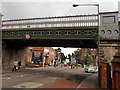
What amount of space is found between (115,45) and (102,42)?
3.93 feet

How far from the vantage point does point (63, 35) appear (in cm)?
2269

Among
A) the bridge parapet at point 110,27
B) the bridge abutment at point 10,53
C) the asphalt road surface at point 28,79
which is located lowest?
the asphalt road surface at point 28,79

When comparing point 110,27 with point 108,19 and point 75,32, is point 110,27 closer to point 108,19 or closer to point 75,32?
point 108,19

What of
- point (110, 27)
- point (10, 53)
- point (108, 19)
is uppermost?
point (108, 19)

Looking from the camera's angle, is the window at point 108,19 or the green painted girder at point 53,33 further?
the green painted girder at point 53,33

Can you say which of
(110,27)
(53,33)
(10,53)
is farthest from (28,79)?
(10,53)

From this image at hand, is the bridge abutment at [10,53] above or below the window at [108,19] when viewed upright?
below

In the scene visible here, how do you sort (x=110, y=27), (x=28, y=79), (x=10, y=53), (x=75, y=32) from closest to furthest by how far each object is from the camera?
(x=110, y=27) < (x=28, y=79) < (x=75, y=32) < (x=10, y=53)

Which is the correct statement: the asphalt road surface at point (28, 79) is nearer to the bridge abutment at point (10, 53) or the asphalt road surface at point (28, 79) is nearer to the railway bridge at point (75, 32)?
the railway bridge at point (75, 32)

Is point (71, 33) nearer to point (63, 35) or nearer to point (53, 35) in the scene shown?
point (63, 35)

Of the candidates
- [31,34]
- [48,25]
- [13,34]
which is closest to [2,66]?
[13,34]

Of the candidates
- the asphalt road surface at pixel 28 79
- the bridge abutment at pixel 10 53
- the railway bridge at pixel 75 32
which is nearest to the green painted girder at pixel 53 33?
the railway bridge at pixel 75 32

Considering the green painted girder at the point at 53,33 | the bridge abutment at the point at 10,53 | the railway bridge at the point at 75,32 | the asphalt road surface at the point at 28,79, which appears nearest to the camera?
the asphalt road surface at the point at 28,79

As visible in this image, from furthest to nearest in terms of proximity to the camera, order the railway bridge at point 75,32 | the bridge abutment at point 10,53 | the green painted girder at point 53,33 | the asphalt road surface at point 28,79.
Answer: the bridge abutment at point 10,53
the green painted girder at point 53,33
the railway bridge at point 75,32
the asphalt road surface at point 28,79
